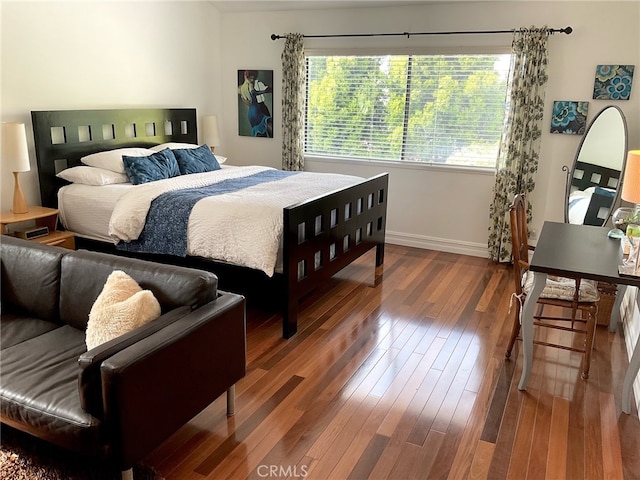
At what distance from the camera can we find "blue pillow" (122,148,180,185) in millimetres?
4098

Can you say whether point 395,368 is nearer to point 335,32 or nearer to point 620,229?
point 620,229

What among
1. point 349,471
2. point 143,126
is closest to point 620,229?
point 349,471

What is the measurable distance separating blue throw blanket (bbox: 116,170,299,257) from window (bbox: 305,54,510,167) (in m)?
2.06

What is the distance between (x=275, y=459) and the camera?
7.09ft

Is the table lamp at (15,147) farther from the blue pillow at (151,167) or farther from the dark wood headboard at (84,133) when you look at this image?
the blue pillow at (151,167)

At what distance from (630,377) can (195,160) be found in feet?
12.0

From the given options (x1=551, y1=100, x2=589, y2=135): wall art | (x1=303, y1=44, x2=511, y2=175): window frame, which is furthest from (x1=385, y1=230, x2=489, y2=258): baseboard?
(x1=551, y1=100, x2=589, y2=135): wall art

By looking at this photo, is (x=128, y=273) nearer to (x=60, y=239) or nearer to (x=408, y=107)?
(x=60, y=239)

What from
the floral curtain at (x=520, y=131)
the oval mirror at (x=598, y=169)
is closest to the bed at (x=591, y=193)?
the oval mirror at (x=598, y=169)

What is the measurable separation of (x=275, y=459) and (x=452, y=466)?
2.42ft

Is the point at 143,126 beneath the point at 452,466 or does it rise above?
above

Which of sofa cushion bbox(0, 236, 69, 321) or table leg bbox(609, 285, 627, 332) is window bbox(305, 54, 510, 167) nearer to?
table leg bbox(609, 285, 627, 332)

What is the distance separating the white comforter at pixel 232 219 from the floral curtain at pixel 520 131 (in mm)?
1683

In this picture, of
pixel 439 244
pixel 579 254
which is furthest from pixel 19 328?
pixel 439 244
